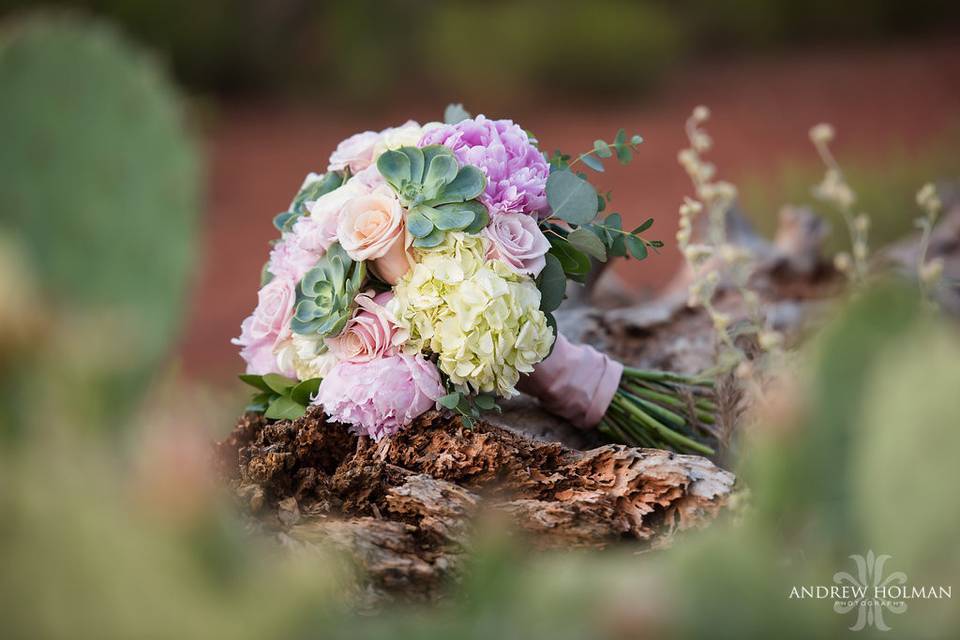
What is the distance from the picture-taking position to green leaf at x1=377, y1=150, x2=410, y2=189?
1611 millimetres

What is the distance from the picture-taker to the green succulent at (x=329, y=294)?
160 centimetres

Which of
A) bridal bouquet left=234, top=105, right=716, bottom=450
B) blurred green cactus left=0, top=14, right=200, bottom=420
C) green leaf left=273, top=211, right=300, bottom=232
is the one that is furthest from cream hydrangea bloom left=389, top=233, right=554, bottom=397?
blurred green cactus left=0, top=14, right=200, bottom=420

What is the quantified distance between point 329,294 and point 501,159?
37 centimetres

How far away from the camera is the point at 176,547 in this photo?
582 mm

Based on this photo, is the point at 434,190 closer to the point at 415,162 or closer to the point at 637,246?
the point at 415,162

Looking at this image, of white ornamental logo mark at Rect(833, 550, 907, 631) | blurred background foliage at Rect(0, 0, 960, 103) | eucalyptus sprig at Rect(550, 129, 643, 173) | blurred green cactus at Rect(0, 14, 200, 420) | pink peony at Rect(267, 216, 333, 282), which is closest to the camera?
white ornamental logo mark at Rect(833, 550, 907, 631)

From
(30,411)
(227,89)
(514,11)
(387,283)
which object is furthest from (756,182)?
(227,89)

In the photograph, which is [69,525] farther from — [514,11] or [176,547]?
[514,11]

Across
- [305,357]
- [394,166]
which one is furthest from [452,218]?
[305,357]

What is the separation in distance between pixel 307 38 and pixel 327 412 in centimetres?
986

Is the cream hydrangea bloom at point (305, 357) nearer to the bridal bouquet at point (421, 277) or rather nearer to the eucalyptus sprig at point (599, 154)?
the bridal bouquet at point (421, 277)

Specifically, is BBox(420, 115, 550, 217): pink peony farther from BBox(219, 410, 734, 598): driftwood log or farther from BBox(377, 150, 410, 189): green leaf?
BBox(219, 410, 734, 598): driftwood log

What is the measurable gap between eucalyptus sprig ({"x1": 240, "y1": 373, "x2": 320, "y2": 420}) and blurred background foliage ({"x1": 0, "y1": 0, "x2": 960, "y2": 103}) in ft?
27.8

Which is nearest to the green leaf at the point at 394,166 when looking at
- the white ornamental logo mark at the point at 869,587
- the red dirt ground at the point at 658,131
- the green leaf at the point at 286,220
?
the green leaf at the point at 286,220
